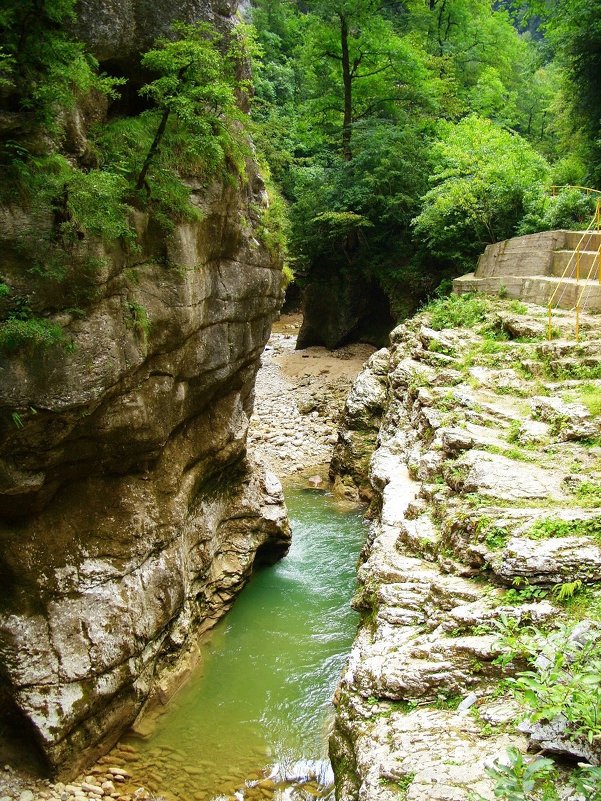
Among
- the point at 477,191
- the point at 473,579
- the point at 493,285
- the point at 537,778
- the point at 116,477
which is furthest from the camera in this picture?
the point at 477,191

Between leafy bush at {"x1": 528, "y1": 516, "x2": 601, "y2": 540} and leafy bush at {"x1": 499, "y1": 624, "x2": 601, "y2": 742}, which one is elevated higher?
leafy bush at {"x1": 528, "y1": 516, "x2": 601, "y2": 540}

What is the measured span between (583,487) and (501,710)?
10.6ft

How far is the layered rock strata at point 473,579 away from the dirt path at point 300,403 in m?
7.80

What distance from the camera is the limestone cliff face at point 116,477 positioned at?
22.1ft

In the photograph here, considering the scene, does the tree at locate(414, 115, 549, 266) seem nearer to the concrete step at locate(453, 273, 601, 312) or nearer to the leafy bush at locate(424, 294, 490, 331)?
the concrete step at locate(453, 273, 601, 312)

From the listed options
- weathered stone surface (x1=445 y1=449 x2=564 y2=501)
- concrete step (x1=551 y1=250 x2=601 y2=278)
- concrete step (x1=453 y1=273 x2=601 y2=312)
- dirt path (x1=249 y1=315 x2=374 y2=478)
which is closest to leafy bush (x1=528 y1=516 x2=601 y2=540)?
weathered stone surface (x1=445 y1=449 x2=564 y2=501)

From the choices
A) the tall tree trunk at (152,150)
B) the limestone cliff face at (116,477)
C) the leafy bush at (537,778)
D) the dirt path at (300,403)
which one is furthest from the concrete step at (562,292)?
the leafy bush at (537,778)

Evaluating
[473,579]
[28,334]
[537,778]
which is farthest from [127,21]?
[537,778]

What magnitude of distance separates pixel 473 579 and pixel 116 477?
4974 mm

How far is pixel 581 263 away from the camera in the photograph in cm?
1447

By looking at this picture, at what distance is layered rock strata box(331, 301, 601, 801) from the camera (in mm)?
4609

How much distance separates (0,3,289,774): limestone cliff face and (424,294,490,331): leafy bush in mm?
6914

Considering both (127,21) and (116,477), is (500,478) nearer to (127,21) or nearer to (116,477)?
(116,477)

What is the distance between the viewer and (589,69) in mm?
19109
